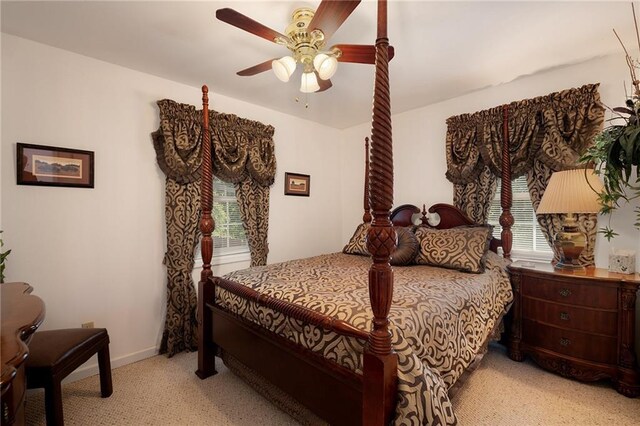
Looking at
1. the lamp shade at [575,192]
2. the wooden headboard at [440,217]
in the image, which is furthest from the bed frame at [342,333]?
the wooden headboard at [440,217]

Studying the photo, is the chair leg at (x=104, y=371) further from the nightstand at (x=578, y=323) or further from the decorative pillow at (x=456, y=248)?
the nightstand at (x=578, y=323)

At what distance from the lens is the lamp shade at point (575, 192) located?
205 centimetres

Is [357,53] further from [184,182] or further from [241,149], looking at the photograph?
[184,182]

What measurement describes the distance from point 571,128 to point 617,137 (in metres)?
1.04

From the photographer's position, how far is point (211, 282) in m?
2.18

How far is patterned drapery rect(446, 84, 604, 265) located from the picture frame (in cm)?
344

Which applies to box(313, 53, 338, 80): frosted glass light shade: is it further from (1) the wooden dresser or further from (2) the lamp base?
(2) the lamp base

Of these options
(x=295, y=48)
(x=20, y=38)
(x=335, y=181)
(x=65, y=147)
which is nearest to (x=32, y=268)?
(x=65, y=147)

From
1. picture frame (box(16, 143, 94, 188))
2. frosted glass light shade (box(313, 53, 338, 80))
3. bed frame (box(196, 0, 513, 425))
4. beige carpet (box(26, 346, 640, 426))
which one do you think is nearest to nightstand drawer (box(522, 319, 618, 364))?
beige carpet (box(26, 346, 640, 426))

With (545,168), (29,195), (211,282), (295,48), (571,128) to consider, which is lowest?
(211,282)

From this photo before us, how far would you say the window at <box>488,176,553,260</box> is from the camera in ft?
8.87

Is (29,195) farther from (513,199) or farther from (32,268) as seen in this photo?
(513,199)

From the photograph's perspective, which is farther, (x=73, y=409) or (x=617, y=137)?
(x=73, y=409)

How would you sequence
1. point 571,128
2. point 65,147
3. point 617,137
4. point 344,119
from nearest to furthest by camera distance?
point 617,137 → point 65,147 → point 571,128 → point 344,119
